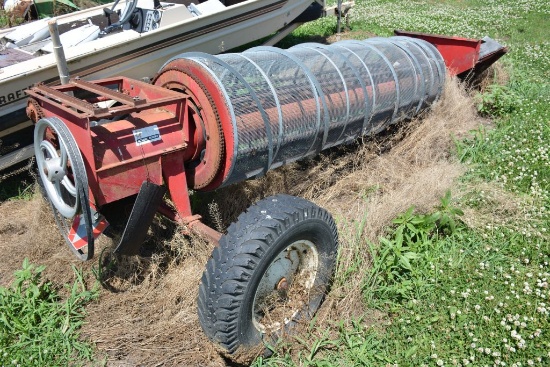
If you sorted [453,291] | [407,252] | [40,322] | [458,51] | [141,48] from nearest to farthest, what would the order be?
1. [40,322]
2. [453,291]
3. [407,252]
4. [141,48]
5. [458,51]

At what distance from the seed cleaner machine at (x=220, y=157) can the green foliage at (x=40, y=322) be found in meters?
0.46

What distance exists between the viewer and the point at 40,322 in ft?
10.9

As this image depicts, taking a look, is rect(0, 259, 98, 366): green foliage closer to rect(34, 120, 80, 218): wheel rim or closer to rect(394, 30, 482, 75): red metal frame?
rect(34, 120, 80, 218): wheel rim

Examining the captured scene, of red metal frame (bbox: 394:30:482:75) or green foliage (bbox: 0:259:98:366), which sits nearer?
green foliage (bbox: 0:259:98:366)

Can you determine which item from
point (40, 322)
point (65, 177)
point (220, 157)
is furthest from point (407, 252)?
point (40, 322)

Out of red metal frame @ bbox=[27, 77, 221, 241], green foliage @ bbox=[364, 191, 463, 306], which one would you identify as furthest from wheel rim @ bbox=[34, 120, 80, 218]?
green foliage @ bbox=[364, 191, 463, 306]

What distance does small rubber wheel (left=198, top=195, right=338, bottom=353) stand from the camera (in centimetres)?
273

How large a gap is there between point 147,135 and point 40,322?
1588mm

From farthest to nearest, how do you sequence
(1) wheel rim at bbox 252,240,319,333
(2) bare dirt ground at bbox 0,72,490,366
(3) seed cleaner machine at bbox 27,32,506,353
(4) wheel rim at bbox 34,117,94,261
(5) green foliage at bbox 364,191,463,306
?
(5) green foliage at bbox 364,191,463,306
(2) bare dirt ground at bbox 0,72,490,366
(1) wheel rim at bbox 252,240,319,333
(3) seed cleaner machine at bbox 27,32,506,353
(4) wheel rim at bbox 34,117,94,261

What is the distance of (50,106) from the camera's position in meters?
3.18

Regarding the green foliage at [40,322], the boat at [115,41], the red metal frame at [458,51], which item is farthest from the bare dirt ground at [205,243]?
the boat at [115,41]

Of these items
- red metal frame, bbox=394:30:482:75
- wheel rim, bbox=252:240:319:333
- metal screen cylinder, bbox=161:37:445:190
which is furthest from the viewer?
red metal frame, bbox=394:30:482:75

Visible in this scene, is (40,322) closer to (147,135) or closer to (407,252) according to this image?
(147,135)

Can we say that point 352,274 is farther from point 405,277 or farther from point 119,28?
point 119,28
